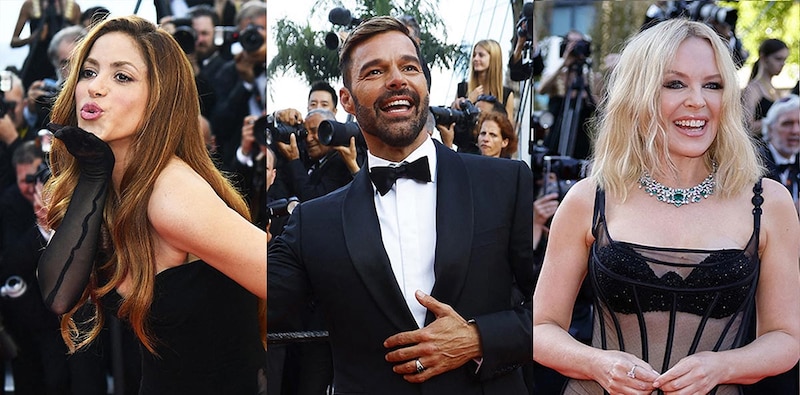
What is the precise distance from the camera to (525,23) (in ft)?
8.91

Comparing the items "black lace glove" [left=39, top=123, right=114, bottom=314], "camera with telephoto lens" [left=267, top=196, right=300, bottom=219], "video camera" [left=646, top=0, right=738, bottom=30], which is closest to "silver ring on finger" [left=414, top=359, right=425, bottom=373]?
"camera with telephoto lens" [left=267, top=196, right=300, bottom=219]

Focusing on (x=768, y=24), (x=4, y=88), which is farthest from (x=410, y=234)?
(x=4, y=88)

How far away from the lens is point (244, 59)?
9.97 ft

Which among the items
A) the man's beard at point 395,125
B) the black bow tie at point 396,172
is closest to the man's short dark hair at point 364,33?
the man's beard at point 395,125

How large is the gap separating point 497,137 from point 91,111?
4.57 feet

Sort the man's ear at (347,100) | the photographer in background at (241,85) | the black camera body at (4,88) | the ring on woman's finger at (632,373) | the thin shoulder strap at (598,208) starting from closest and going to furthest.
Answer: the ring on woman's finger at (632,373) < the thin shoulder strap at (598,208) < the man's ear at (347,100) < the photographer in background at (241,85) < the black camera body at (4,88)

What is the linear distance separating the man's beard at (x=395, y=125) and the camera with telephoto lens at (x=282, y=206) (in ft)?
1.10

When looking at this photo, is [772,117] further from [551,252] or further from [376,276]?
[376,276]

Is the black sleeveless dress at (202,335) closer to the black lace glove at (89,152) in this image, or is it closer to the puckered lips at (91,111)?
the black lace glove at (89,152)

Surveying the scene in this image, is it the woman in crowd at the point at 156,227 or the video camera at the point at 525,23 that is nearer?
the video camera at the point at 525,23

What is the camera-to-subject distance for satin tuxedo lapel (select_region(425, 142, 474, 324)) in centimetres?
255

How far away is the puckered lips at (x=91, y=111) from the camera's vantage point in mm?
2961

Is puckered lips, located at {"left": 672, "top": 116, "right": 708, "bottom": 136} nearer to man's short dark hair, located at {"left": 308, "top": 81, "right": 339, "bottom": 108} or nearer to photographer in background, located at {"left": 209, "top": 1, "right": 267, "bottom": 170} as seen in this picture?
man's short dark hair, located at {"left": 308, "top": 81, "right": 339, "bottom": 108}

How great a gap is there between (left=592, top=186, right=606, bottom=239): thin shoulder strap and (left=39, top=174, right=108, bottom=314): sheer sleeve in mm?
1633
